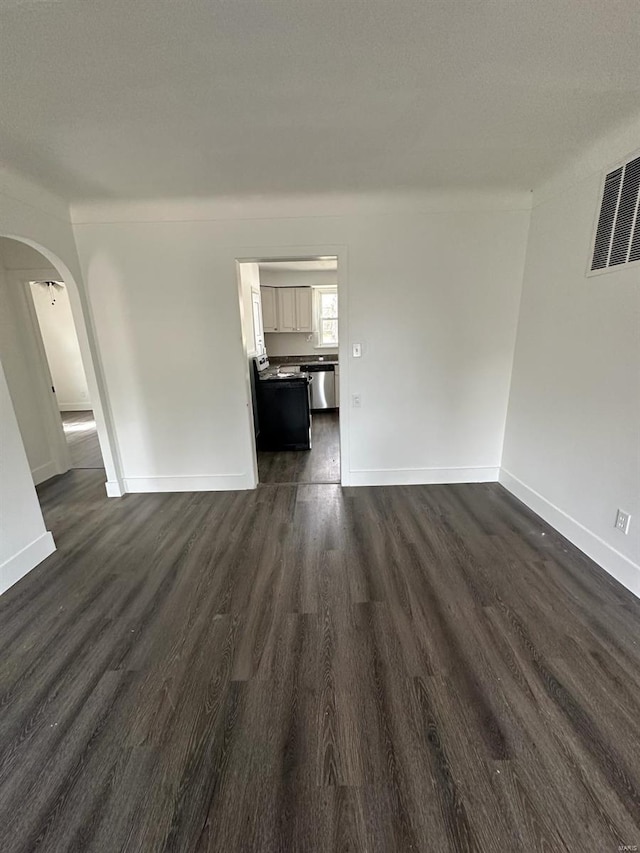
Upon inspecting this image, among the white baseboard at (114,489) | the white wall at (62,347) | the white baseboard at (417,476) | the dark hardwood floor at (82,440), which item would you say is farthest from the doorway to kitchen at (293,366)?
the white wall at (62,347)

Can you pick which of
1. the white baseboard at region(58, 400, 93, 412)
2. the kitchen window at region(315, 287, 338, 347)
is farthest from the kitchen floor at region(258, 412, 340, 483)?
the white baseboard at region(58, 400, 93, 412)

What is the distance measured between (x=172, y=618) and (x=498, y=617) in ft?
5.90

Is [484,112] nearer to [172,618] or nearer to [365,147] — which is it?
[365,147]

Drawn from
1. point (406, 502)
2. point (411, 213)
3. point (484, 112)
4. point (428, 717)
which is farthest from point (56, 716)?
point (411, 213)

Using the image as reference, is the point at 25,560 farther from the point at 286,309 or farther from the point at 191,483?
the point at 286,309

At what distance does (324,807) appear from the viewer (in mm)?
1123

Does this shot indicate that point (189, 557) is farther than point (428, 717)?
Yes

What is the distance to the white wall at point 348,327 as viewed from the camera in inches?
116

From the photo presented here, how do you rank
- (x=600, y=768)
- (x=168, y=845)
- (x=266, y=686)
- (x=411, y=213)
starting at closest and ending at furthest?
1. (x=168, y=845)
2. (x=600, y=768)
3. (x=266, y=686)
4. (x=411, y=213)

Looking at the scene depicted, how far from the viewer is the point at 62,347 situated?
7.26 metres

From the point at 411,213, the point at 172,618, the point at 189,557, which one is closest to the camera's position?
the point at 172,618

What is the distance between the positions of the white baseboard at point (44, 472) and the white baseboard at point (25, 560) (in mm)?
1701

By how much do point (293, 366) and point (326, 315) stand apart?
1325 mm

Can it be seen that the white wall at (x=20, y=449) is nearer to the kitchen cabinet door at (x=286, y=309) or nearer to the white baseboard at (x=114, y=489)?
the white baseboard at (x=114, y=489)
